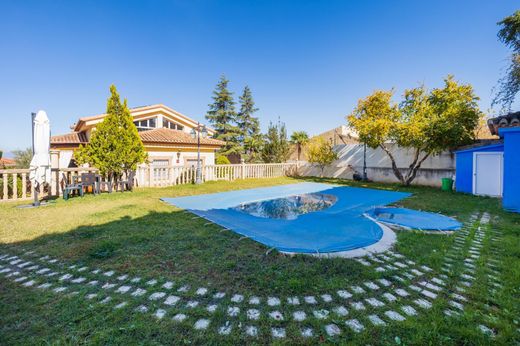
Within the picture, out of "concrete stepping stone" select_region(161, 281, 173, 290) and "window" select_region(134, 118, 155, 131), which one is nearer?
"concrete stepping stone" select_region(161, 281, 173, 290)

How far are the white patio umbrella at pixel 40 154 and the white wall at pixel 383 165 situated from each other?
1590cm

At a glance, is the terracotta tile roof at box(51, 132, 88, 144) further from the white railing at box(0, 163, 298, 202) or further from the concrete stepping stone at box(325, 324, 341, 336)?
the concrete stepping stone at box(325, 324, 341, 336)

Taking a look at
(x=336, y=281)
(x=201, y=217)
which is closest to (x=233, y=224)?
(x=201, y=217)

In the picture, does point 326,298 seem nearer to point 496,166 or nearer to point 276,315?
point 276,315

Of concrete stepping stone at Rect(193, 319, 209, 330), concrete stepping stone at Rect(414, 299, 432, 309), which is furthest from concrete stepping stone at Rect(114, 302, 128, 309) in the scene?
concrete stepping stone at Rect(414, 299, 432, 309)

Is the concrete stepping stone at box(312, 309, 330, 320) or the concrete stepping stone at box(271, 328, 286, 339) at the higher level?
the concrete stepping stone at box(312, 309, 330, 320)

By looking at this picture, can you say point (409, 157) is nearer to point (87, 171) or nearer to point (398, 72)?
point (398, 72)

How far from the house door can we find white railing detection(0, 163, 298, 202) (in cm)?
1120

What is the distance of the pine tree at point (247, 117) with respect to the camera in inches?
1126

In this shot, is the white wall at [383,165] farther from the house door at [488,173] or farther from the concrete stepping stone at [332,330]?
the concrete stepping stone at [332,330]

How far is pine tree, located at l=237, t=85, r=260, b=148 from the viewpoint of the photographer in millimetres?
28609

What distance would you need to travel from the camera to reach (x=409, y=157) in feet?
46.8

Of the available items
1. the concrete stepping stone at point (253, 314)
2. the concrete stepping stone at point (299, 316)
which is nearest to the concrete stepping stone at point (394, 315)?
the concrete stepping stone at point (299, 316)

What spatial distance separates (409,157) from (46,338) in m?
16.7
